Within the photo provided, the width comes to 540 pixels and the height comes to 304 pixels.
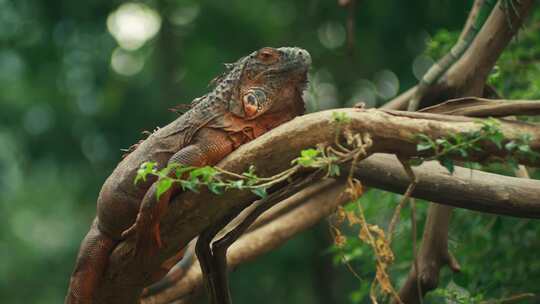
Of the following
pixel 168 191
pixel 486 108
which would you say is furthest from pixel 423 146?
pixel 168 191

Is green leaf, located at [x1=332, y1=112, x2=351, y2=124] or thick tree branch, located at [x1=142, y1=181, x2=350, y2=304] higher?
green leaf, located at [x1=332, y1=112, x2=351, y2=124]

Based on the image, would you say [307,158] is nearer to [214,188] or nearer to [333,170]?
[333,170]

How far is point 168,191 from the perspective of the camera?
3844mm

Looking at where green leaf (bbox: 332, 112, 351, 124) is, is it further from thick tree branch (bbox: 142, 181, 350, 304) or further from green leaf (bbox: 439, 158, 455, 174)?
thick tree branch (bbox: 142, 181, 350, 304)

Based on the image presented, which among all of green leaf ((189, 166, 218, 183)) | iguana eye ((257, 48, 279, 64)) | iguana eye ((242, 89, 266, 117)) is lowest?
green leaf ((189, 166, 218, 183))

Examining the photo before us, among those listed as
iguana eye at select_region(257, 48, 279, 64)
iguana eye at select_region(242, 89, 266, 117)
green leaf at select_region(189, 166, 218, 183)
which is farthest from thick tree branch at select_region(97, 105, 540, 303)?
iguana eye at select_region(257, 48, 279, 64)

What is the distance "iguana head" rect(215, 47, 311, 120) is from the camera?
13.8 feet

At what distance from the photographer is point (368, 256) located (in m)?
6.06

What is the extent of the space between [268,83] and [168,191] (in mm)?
837

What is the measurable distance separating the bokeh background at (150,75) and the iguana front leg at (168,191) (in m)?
5.40

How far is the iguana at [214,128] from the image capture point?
13.6ft

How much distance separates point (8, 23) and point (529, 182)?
12252 millimetres

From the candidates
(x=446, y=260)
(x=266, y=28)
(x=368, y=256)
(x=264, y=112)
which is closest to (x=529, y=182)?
(x=446, y=260)

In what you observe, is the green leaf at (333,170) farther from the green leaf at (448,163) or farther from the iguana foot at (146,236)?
the iguana foot at (146,236)
